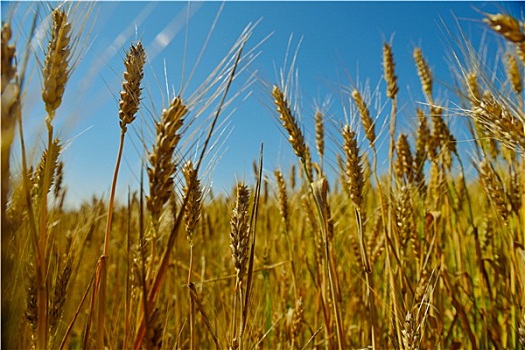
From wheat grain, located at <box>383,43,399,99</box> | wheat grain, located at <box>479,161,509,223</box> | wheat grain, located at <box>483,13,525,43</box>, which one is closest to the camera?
wheat grain, located at <box>483,13,525,43</box>

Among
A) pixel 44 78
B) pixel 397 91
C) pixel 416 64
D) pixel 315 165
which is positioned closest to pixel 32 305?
pixel 44 78

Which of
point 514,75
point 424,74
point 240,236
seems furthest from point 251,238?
point 514,75

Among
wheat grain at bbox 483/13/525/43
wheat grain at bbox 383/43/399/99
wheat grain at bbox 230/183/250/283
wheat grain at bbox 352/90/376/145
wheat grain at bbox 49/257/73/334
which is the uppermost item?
wheat grain at bbox 383/43/399/99

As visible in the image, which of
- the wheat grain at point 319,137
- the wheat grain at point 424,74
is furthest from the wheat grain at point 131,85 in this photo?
the wheat grain at point 424,74

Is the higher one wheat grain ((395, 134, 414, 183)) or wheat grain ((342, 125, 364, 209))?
wheat grain ((395, 134, 414, 183))

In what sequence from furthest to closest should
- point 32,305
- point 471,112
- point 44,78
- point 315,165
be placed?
point 315,165 < point 471,112 < point 32,305 < point 44,78

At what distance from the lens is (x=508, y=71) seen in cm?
280

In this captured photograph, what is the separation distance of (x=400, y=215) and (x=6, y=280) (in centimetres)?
136

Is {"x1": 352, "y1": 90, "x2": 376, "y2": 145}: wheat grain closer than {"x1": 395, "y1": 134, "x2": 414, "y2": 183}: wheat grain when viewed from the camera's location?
Yes

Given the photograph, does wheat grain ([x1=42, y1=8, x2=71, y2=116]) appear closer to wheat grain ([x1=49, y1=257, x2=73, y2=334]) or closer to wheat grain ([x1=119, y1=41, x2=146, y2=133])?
wheat grain ([x1=119, y1=41, x2=146, y2=133])

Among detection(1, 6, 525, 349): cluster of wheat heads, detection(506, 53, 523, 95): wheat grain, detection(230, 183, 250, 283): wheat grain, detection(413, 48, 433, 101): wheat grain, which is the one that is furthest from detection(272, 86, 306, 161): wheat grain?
detection(506, 53, 523, 95): wheat grain

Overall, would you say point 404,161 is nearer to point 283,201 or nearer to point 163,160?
point 283,201

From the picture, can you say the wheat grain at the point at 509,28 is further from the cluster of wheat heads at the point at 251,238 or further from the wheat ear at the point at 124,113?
the wheat ear at the point at 124,113

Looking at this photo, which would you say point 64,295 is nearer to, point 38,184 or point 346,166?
point 38,184
